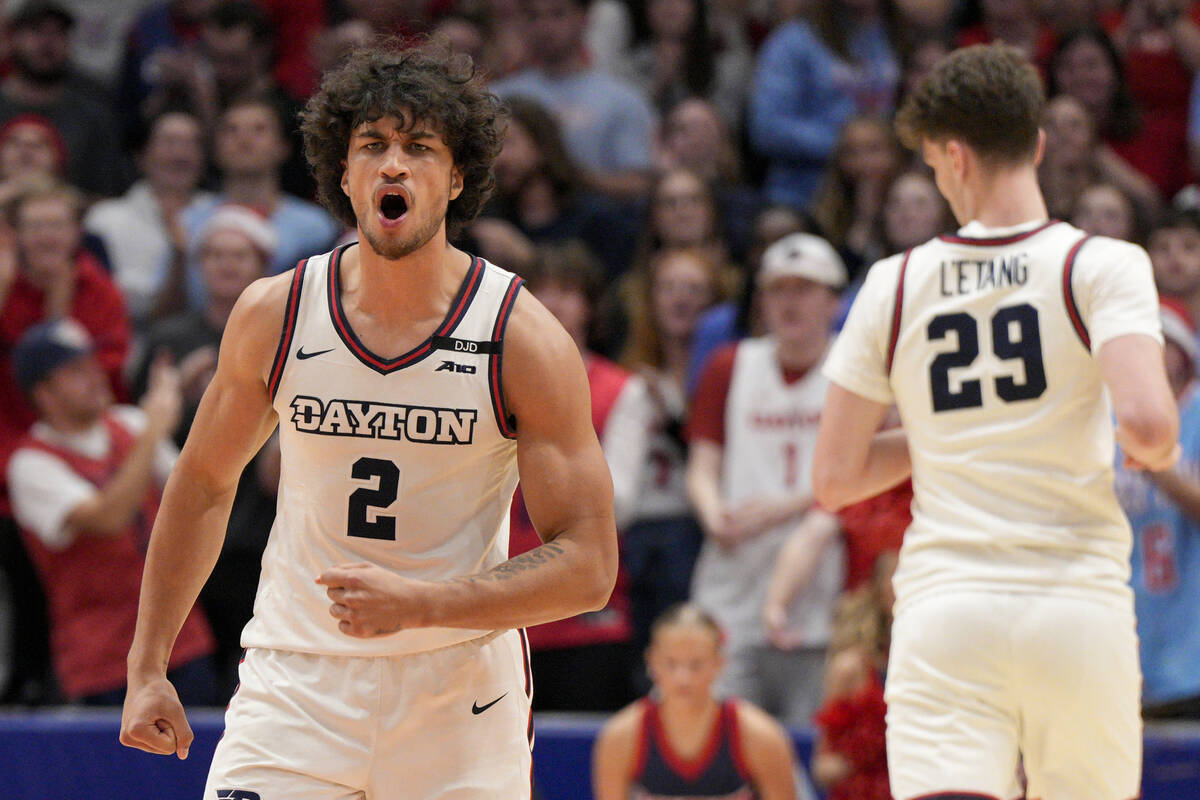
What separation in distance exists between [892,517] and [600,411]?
1.80 meters

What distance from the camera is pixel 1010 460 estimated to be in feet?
12.8

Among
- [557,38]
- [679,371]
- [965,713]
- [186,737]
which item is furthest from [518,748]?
[557,38]

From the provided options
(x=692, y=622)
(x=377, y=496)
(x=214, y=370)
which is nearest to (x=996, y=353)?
(x=377, y=496)

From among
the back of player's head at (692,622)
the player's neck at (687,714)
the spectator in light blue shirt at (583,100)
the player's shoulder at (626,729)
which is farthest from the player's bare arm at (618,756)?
the spectator in light blue shirt at (583,100)

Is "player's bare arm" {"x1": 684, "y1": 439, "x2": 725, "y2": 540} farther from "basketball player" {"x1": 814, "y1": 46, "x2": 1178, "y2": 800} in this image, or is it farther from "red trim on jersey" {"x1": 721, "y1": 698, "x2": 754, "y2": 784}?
"basketball player" {"x1": 814, "y1": 46, "x2": 1178, "y2": 800}

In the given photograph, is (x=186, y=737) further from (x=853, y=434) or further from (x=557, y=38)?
(x=557, y=38)

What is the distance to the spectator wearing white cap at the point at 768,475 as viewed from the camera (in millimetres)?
7371

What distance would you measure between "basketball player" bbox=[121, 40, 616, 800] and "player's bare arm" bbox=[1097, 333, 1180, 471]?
3.71ft

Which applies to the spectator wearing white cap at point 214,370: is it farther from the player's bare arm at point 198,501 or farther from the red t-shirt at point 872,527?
the player's bare arm at point 198,501

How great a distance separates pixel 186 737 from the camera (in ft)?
11.9

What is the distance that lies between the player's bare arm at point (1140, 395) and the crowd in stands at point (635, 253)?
7.24ft

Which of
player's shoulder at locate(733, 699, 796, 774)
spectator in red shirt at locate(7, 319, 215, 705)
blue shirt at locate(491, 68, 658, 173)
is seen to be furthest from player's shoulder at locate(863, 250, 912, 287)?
blue shirt at locate(491, 68, 658, 173)

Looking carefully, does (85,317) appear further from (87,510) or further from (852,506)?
(852,506)

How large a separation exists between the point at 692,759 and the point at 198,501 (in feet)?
11.4
